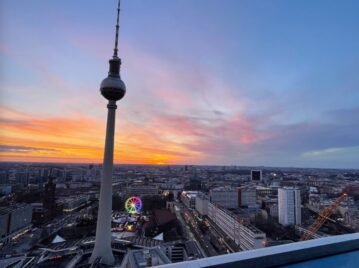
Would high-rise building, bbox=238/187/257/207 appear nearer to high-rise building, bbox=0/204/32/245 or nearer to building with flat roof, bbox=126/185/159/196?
building with flat roof, bbox=126/185/159/196

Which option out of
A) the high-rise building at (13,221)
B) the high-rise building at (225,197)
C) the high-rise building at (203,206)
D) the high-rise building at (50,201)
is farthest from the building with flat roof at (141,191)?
the high-rise building at (13,221)

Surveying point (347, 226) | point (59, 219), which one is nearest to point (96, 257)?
point (59, 219)

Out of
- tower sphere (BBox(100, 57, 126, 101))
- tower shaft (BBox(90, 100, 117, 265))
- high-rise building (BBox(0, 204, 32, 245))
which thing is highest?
tower sphere (BBox(100, 57, 126, 101))

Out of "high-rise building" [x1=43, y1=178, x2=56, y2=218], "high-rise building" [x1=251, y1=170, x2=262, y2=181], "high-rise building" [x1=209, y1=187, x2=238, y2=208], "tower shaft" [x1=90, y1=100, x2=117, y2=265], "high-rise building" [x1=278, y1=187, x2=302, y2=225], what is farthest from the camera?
"high-rise building" [x1=251, y1=170, x2=262, y2=181]

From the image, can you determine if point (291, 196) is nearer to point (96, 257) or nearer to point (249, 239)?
point (249, 239)

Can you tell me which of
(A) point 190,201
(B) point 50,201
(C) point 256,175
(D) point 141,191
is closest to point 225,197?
(A) point 190,201

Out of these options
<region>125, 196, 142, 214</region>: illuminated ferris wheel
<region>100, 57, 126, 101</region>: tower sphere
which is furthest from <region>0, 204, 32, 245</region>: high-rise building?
<region>100, 57, 126, 101</region>: tower sphere
